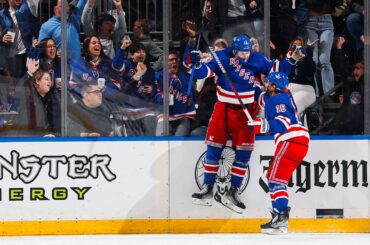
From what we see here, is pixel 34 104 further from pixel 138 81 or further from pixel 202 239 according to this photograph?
pixel 202 239

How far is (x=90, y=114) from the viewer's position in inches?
377

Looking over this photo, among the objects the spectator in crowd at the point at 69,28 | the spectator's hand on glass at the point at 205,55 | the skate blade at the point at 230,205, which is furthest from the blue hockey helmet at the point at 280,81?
the spectator in crowd at the point at 69,28

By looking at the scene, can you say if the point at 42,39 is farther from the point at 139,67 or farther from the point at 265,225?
the point at 265,225

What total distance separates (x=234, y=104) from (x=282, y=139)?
1.65 feet

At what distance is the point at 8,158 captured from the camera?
9430 mm

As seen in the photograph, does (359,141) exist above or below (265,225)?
above

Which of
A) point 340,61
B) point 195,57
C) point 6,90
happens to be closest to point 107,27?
point 195,57

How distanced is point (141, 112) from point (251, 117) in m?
0.88

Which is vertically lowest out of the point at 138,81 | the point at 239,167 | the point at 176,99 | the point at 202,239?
the point at 202,239

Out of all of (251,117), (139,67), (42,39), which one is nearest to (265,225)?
(251,117)

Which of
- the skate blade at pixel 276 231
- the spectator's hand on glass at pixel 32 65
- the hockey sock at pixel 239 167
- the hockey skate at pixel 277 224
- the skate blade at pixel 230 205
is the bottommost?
the skate blade at pixel 276 231

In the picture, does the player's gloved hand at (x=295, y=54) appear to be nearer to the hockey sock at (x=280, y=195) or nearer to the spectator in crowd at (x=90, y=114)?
the hockey sock at (x=280, y=195)

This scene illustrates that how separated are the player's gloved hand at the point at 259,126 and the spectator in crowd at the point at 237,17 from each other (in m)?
0.69

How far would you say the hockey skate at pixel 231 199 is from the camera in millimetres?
9594
